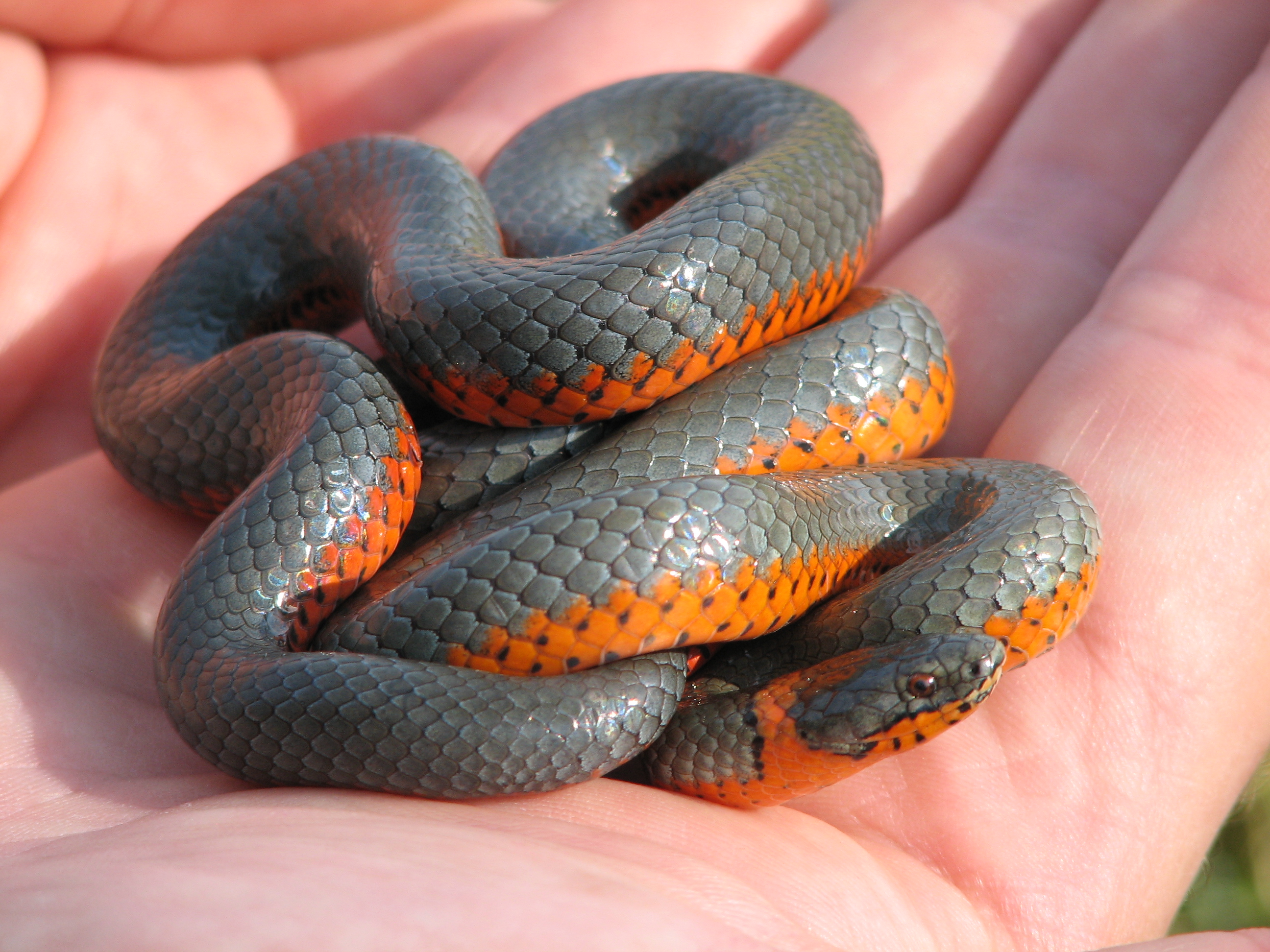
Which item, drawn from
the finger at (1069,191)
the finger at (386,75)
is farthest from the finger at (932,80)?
the finger at (386,75)

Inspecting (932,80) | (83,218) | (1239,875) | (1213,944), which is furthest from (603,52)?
(1239,875)

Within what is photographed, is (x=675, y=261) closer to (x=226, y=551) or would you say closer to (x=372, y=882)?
(x=226, y=551)

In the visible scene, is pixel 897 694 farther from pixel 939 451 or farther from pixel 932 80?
pixel 932 80

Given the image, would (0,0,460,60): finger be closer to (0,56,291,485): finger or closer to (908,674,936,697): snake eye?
(0,56,291,485): finger

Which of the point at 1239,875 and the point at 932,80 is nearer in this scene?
the point at 1239,875

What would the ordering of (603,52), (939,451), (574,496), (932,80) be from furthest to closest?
1. (603,52)
2. (932,80)
3. (939,451)
4. (574,496)

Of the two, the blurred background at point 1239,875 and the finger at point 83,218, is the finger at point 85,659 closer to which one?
the finger at point 83,218

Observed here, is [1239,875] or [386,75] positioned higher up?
[386,75]

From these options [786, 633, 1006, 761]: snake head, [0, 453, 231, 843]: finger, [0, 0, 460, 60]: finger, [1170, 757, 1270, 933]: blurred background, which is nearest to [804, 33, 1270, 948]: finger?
[786, 633, 1006, 761]: snake head
